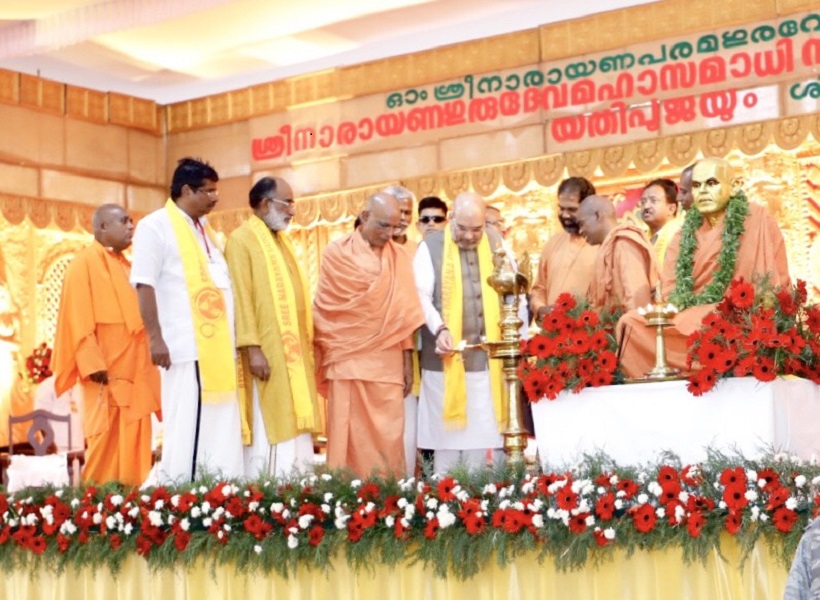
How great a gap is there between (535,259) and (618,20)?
1835 millimetres

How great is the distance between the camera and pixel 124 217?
270 inches

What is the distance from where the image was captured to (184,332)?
5969 millimetres

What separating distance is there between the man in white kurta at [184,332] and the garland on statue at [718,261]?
198 cm

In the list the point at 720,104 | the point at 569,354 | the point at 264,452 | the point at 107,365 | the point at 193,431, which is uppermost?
the point at 720,104

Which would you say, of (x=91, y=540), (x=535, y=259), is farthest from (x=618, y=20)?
(x=91, y=540)

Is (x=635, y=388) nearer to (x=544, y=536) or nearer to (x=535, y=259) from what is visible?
(x=544, y=536)

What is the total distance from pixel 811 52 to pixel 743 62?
1.48 ft

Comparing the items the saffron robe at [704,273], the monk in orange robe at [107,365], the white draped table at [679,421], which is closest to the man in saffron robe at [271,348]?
the monk in orange robe at [107,365]

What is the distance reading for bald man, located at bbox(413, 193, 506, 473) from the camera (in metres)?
6.59

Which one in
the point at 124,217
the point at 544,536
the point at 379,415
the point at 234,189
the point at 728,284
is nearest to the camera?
the point at 544,536

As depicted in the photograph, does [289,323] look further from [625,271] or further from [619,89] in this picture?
[619,89]

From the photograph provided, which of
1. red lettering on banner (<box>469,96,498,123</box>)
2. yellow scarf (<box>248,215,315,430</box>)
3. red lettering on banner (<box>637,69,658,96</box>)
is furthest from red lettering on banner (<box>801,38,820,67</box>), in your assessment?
yellow scarf (<box>248,215,315,430</box>)

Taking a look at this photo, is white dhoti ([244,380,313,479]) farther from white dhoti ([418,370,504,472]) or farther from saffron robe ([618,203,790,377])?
saffron robe ([618,203,790,377])

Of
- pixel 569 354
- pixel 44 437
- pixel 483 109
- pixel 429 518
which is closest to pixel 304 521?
pixel 429 518
